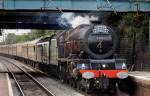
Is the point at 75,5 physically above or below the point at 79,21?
above

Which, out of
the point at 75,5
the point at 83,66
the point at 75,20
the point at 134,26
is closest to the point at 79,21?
the point at 75,20

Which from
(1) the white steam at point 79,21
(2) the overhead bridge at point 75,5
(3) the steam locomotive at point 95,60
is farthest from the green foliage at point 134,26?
(3) the steam locomotive at point 95,60

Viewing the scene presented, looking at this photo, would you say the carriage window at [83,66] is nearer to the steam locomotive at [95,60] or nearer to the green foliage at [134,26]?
the steam locomotive at [95,60]

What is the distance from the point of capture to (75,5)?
94.9 feet

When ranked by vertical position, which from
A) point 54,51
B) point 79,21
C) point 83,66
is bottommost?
point 83,66

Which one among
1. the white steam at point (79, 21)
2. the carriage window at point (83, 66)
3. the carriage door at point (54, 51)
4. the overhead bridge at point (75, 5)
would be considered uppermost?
the overhead bridge at point (75, 5)

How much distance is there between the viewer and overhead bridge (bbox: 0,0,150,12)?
28391mm

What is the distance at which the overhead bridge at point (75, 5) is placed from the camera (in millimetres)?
28391

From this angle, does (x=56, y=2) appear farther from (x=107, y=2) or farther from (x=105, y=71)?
(x=105, y=71)

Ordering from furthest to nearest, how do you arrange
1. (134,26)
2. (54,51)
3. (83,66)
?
(134,26) < (54,51) < (83,66)

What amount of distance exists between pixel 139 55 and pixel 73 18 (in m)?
12.1

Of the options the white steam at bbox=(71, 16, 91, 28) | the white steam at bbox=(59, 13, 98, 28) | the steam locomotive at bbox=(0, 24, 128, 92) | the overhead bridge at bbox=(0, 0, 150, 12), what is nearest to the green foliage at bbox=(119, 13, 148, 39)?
the overhead bridge at bbox=(0, 0, 150, 12)

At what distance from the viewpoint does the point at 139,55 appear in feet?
118

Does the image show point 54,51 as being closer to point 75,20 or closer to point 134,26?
point 75,20
